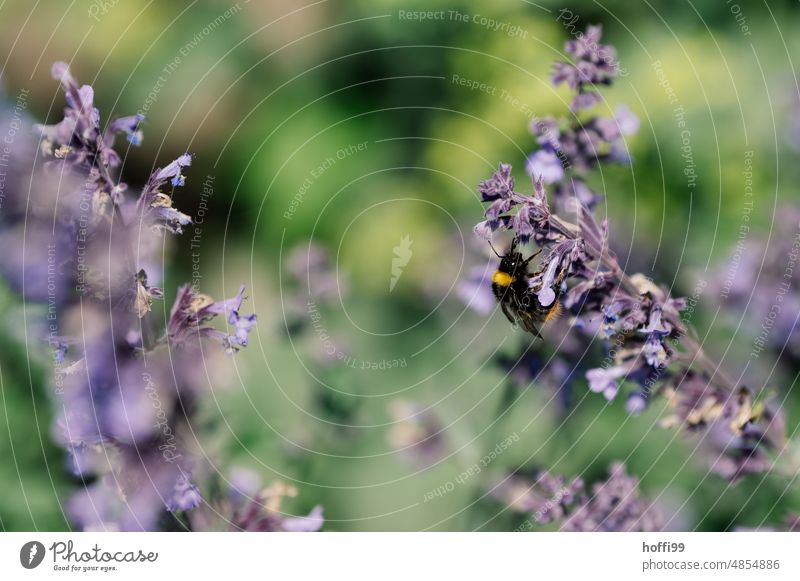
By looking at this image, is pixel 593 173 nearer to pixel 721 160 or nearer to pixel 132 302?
pixel 721 160

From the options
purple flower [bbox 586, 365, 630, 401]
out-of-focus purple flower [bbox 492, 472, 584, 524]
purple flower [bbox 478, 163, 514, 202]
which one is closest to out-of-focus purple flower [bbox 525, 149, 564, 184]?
purple flower [bbox 478, 163, 514, 202]

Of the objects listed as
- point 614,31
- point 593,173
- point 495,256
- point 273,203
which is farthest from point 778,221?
point 273,203

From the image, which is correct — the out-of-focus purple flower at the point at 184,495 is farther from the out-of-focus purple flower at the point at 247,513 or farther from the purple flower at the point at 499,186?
the purple flower at the point at 499,186

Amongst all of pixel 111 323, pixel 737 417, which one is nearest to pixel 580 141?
pixel 737 417


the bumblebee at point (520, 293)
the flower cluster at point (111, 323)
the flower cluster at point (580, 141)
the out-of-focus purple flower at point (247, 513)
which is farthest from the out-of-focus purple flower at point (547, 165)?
the out-of-focus purple flower at point (247, 513)

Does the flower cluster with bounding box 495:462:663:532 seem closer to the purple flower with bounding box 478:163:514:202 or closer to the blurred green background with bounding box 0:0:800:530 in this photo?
the blurred green background with bounding box 0:0:800:530

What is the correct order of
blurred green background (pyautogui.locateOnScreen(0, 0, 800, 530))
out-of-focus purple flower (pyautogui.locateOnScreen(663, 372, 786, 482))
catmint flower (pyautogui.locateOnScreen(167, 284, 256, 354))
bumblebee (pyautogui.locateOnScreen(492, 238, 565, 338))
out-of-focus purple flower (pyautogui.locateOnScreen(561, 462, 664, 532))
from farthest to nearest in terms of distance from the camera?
blurred green background (pyautogui.locateOnScreen(0, 0, 800, 530)), out-of-focus purple flower (pyautogui.locateOnScreen(561, 462, 664, 532)), bumblebee (pyautogui.locateOnScreen(492, 238, 565, 338)), out-of-focus purple flower (pyautogui.locateOnScreen(663, 372, 786, 482)), catmint flower (pyautogui.locateOnScreen(167, 284, 256, 354))

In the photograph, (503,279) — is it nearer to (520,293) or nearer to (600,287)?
(520,293)
